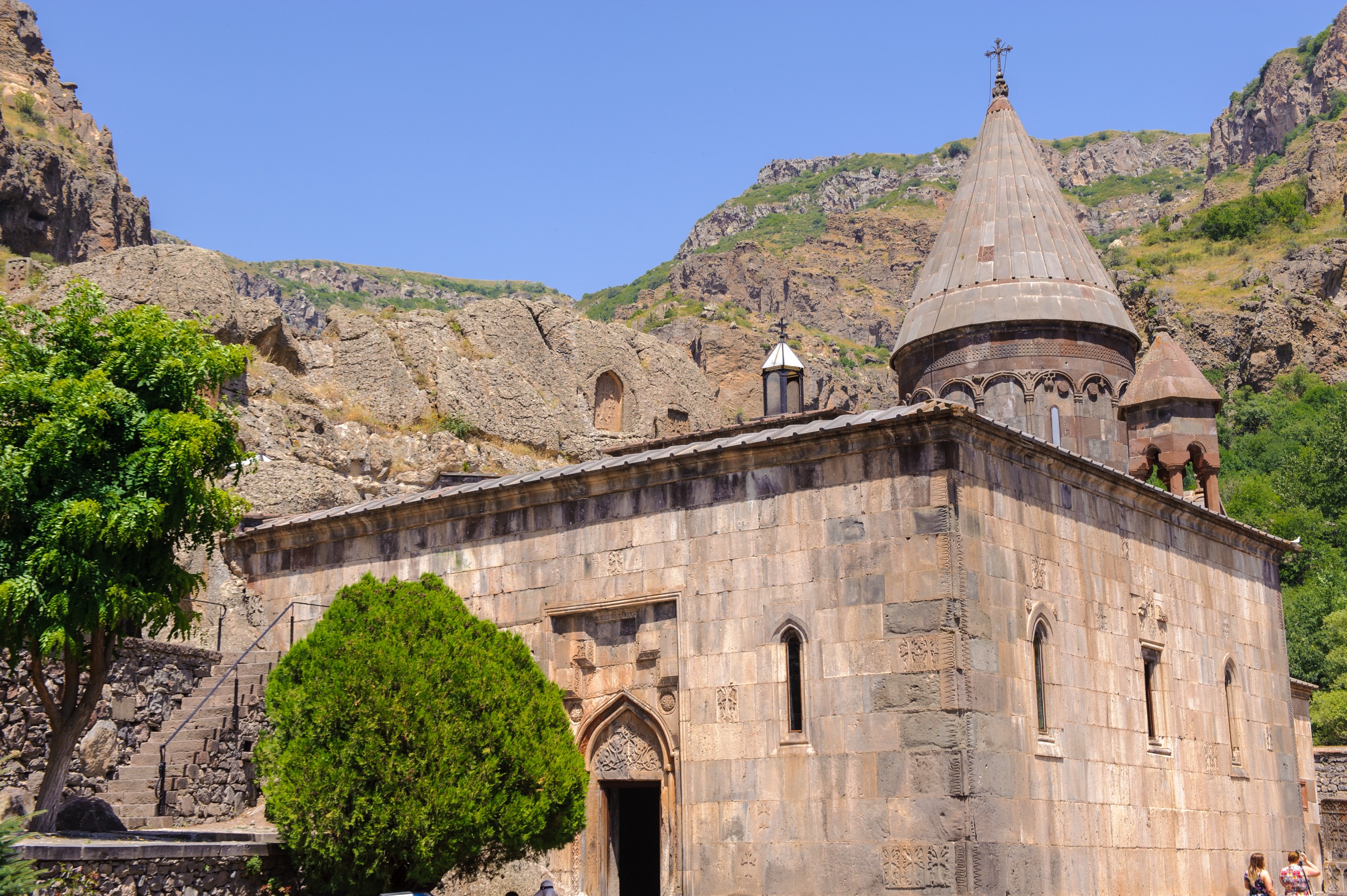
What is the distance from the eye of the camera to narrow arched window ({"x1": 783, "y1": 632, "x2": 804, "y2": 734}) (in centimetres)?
1277

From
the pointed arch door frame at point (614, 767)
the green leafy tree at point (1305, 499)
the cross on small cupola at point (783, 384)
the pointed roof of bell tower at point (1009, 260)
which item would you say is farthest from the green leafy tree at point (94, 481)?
the green leafy tree at point (1305, 499)

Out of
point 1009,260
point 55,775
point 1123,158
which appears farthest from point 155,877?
point 1123,158

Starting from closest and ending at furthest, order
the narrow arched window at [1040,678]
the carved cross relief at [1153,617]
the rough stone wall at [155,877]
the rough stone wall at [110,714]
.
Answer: the rough stone wall at [155,877]
the narrow arched window at [1040,678]
the rough stone wall at [110,714]
the carved cross relief at [1153,617]

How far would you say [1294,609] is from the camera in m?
35.6

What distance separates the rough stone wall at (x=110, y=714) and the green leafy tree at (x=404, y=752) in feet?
10.3

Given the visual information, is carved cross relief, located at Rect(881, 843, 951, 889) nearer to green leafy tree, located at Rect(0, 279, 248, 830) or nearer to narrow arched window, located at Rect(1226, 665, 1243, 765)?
green leafy tree, located at Rect(0, 279, 248, 830)

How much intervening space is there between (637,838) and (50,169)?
4398 centimetres

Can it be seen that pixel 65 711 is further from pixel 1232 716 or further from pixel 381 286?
pixel 381 286

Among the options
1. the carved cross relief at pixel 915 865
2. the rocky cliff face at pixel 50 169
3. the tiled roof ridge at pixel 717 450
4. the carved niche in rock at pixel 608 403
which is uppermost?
the rocky cliff face at pixel 50 169

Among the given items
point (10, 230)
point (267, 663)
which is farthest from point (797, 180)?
point (267, 663)

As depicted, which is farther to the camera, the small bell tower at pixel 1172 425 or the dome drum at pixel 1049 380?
the small bell tower at pixel 1172 425

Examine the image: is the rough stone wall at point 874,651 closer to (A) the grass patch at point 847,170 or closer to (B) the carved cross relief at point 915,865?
(B) the carved cross relief at point 915,865

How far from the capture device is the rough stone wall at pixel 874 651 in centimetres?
1197

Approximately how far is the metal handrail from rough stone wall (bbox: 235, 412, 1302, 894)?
5.06ft
